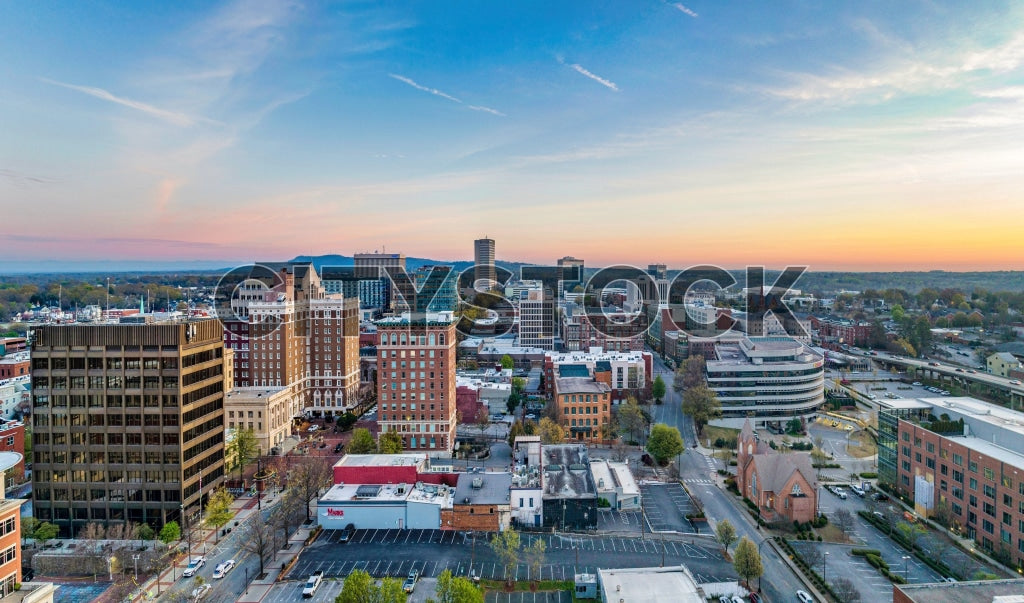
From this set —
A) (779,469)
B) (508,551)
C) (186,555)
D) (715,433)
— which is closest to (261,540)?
(186,555)

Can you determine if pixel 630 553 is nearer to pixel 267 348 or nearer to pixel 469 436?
pixel 469 436

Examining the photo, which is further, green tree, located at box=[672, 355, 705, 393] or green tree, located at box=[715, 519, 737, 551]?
green tree, located at box=[672, 355, 705, 393]

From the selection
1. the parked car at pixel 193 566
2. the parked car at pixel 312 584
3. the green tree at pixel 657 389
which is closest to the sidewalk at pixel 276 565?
the parked car at pixel 312 584

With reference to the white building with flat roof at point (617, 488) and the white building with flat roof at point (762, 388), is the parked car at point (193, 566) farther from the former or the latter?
the white building with flat roof at point (762, 388)

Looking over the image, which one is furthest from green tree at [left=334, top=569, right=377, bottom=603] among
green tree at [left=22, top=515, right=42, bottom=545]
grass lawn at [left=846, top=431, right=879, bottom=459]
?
grass lawn at [left=846, top=431, right=879, bottom=459]

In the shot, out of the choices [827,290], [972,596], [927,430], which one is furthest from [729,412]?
[827,290]

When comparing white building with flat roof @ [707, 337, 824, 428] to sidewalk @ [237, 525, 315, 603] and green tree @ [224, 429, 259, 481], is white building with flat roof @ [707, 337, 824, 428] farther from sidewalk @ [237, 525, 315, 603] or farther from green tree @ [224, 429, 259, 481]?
green tree @ [224, 429, 259, 481]
